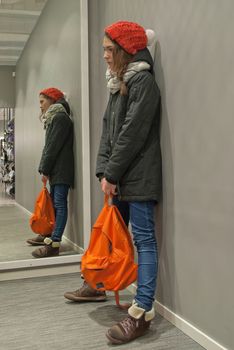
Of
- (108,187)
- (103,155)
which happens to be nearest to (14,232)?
(103,155)

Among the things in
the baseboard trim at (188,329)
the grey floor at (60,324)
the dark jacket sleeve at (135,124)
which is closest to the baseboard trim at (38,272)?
the grey floor at (60,324)

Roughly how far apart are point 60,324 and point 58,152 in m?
1.33

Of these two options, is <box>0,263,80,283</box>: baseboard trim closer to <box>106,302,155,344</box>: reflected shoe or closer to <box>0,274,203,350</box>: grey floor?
<box>0,274,203,350</box>: grey floor

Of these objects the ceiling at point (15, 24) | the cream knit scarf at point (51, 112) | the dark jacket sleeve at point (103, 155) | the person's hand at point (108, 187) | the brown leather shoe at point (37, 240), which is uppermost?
the ceiling at point (15, 24)

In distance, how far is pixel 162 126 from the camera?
2098 mm

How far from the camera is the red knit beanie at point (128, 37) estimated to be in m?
2.01

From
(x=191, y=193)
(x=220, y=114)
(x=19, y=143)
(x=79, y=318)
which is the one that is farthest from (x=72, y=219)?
(x=220, y=114)

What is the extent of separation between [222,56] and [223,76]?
0.26 feet

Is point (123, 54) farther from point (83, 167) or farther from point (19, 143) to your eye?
point (19, 143)

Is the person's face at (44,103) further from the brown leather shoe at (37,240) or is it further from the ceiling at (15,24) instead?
the brown leather shoe at (37,240)

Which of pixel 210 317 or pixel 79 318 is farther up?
pixel 210 317

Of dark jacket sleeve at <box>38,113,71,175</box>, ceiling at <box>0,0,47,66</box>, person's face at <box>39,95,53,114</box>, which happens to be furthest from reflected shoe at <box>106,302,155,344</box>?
ceiling at <box>0,0,47,66</box>

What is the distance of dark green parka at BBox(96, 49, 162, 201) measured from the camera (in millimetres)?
1943

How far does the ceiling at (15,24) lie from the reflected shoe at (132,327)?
2076mm
